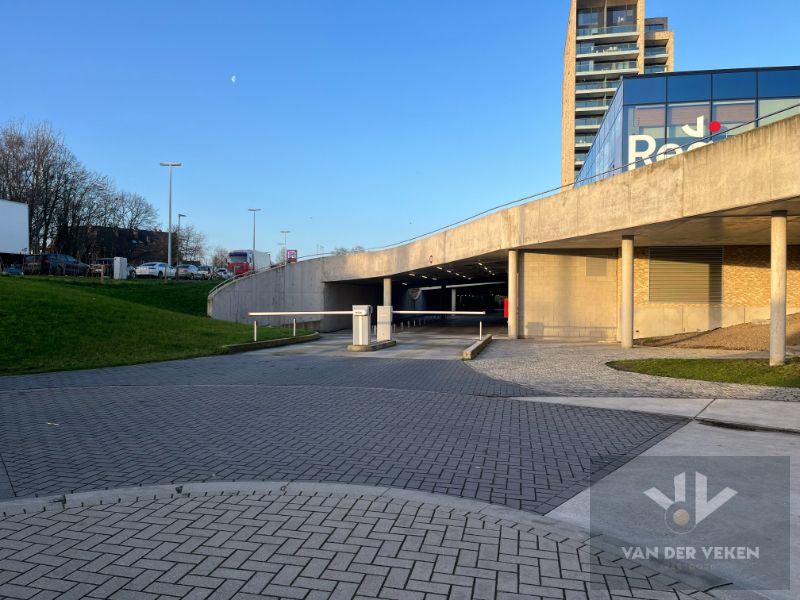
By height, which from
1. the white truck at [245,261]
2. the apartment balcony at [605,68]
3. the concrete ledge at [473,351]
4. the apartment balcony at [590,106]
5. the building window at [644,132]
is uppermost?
the apartment balcony at [605,68]

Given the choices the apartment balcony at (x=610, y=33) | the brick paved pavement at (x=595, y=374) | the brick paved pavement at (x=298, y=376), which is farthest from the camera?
the apartment balcony at (x=610, y=33)

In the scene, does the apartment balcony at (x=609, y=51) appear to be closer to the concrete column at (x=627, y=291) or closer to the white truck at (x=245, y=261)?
the white truck at (x=245, y=261)

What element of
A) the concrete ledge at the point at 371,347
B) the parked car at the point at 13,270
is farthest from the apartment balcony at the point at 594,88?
the parked car at the point at 13,270

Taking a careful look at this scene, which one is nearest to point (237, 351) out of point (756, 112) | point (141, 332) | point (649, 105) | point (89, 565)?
point (141, 332)

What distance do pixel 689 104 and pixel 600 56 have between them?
44134 mm

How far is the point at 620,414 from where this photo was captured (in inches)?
346

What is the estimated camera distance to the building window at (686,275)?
24.9m

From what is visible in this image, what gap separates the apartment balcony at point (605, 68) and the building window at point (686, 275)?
52.5 m

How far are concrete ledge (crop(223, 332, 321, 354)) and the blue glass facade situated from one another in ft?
54.8

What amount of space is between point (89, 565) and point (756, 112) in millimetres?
36575

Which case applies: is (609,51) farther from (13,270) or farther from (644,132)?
(13,270)

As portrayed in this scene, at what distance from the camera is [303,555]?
370 cm

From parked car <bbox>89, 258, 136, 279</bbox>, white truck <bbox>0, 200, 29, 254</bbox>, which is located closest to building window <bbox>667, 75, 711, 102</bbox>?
parked car <bbox>89, 258, 136, 279</bbox>

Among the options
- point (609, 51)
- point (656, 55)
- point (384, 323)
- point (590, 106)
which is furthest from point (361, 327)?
point (656, 55)
